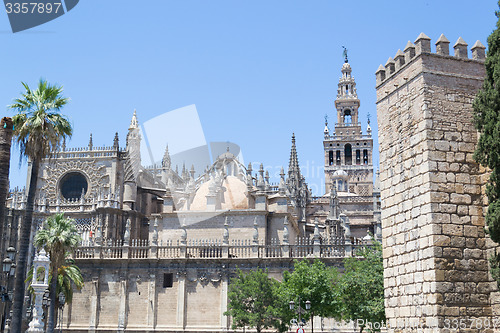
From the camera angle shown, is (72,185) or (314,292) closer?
(314,292)

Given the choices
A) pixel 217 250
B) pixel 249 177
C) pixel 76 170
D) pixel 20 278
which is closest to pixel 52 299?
pixel 20 278

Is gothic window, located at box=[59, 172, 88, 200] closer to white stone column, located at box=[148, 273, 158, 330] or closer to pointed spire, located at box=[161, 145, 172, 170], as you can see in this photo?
Result: pointed spire, located at box=[161, 145, 172, 170]

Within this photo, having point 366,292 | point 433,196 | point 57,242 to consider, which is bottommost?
point 366,292

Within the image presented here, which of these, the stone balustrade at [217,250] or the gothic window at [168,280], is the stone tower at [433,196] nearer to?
the stone balustrade at [217,250]

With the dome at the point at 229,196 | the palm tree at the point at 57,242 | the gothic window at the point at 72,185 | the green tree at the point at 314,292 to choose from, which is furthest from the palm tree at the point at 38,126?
the gothic window at the point at 72,185

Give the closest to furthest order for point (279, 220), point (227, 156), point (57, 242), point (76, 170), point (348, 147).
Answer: point (57, 242), point (279, 220), point (227, 156), point (76, 170), point (348, 147)

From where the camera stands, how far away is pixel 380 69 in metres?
16.3

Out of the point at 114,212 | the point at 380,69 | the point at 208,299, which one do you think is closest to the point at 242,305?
the point at 208,299

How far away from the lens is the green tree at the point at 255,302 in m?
32.4

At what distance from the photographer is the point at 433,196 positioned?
13.4 meters

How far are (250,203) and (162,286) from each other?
8.88 m

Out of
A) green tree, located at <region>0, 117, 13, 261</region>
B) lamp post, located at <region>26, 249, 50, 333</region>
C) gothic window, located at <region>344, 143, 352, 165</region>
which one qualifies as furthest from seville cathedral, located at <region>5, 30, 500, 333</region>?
green tree, located at <region>0, 117, 13, 261</region>

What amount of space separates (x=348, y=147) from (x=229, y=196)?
4411 centimetres

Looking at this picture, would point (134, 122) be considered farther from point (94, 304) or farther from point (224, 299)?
point (224, 299)
